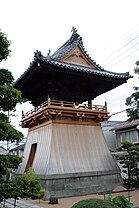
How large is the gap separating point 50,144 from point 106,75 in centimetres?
632

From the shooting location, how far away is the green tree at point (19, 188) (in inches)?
306

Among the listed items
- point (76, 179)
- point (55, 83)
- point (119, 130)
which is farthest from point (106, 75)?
point (119, 130)

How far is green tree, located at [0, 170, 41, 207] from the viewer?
7.78 meters

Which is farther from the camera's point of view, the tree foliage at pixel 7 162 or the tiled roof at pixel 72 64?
the tiled roof at pixel 72 64

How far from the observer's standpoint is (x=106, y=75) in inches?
703

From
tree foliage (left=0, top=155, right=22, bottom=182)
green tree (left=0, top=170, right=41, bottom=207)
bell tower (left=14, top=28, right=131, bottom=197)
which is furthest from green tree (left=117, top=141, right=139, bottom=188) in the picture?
tree foliage (left=0, top=155, right=22, bottom=182)

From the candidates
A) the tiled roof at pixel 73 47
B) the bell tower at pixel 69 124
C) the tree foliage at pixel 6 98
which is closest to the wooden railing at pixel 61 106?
the bell tower at pixel 69 124

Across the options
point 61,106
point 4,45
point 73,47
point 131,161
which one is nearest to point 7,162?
point 4,45

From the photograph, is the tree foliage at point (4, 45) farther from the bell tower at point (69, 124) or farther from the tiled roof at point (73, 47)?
the tiled roof at point (73, 47)

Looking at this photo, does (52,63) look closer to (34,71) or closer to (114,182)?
(34,71)

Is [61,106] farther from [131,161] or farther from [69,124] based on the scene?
[131,161]

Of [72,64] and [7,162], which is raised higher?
[72,64]

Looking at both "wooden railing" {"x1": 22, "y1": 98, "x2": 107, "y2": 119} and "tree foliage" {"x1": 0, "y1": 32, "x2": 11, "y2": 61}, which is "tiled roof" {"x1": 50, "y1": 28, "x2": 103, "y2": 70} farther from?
"tree foliage" {"x1": 0, "y1": 32, "x2": 11, "y2": 61}

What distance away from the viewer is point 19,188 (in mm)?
7934
